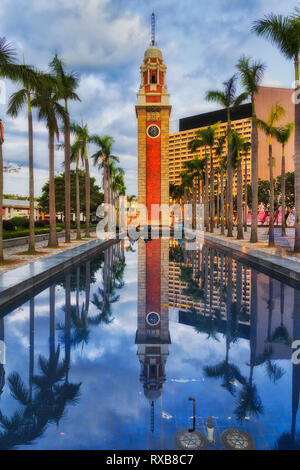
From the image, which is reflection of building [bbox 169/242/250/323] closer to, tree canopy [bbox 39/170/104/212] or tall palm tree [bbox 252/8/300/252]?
tall palm tree [bbox 252/8/300/252]

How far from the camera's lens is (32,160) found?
1919 centimetres

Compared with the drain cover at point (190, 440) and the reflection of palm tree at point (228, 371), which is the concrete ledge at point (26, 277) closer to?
the reflection of palm tree at point (228, 371)

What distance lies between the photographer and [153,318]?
8227mm

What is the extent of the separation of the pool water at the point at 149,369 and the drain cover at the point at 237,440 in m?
0.02

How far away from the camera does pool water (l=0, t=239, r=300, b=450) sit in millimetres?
3846

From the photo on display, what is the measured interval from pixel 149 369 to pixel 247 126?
15486cm

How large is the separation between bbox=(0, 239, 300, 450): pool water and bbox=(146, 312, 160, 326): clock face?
24 mm

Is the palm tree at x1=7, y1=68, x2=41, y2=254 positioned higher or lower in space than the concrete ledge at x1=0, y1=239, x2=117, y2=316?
higher

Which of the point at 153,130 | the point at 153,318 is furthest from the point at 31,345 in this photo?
the point at 153,130

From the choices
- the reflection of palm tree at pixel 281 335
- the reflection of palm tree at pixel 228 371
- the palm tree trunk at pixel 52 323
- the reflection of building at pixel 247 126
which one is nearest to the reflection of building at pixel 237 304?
the reflection of palm tree at pixel 281 335

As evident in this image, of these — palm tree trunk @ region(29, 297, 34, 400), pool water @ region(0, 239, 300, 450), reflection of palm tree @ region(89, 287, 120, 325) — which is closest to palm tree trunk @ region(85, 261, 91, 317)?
pool water @ region(0, 239, 300, 450)

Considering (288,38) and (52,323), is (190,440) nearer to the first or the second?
(52,323)
